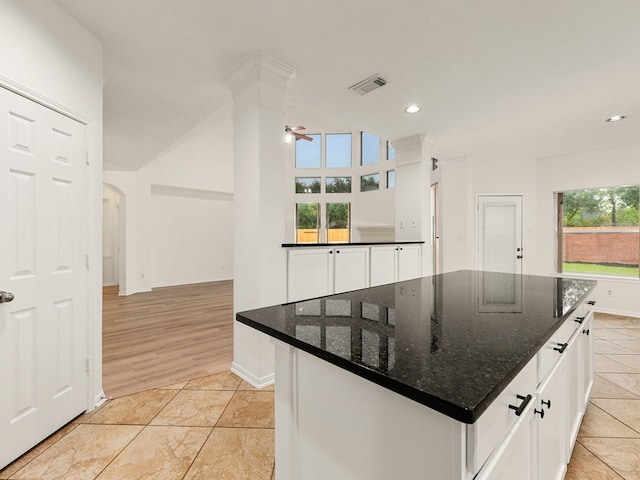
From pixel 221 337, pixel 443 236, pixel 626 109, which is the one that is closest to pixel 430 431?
pixel 221 337

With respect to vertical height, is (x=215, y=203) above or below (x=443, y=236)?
above

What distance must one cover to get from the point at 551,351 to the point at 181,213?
311 inches

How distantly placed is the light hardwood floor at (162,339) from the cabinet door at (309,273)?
98 cm

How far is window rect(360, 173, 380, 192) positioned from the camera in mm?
8609

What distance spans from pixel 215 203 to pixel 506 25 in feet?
24.6

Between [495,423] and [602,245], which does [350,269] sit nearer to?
[495,423]

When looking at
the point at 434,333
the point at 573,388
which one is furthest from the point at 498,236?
the point at 434,333

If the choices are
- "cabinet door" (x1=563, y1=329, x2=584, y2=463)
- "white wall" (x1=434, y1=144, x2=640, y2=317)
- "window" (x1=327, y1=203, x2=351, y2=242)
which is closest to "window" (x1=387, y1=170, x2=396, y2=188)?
"window" (x1=327, y1=203, x2=351, y2=242)

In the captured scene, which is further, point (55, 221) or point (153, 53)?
point (153, 53)

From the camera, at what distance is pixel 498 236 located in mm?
5684

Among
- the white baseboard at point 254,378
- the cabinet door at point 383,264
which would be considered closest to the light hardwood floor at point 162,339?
the white baseboard at point 254,378

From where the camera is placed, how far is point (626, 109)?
11.2ft

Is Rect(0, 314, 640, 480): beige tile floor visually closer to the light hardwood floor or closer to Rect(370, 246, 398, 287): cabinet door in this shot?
the light hardwood floor

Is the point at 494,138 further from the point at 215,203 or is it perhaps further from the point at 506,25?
the point at 215,203
